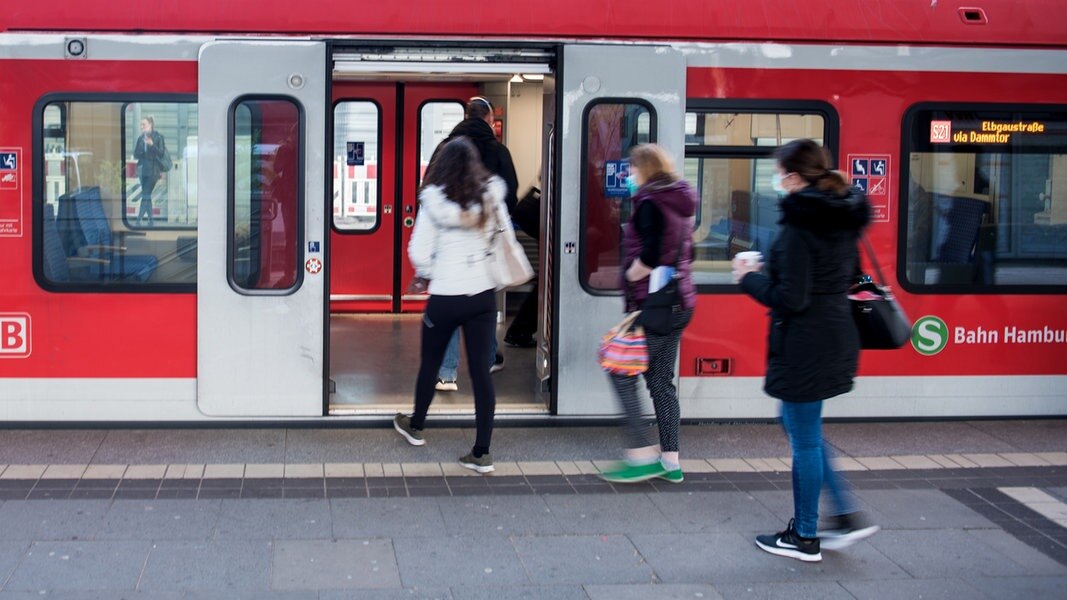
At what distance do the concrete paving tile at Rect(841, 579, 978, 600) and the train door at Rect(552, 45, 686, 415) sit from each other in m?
2.56

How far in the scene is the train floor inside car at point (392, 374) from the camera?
7762mm

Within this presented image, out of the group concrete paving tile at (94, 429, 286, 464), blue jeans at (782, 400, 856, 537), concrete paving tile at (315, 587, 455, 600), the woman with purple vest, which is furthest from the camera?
concrete paving tile at (94, 429, 286, 464)

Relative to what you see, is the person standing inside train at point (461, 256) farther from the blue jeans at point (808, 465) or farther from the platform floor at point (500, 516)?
the blue jeans at point (808, 465)

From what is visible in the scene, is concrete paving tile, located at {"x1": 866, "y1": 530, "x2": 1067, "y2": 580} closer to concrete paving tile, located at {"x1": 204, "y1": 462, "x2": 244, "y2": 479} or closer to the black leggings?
the black leggings

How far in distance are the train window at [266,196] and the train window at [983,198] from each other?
11.8 ft

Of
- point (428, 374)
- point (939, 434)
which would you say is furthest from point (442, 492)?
point (939, 434)

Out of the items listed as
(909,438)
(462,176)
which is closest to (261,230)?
(462,176)

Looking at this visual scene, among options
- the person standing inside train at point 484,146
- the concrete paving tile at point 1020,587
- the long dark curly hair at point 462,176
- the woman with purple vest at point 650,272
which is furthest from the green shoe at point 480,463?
the concrete paving tile at point 1020,587

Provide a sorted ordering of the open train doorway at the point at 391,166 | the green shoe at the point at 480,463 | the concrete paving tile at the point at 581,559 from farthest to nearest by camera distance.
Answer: the open train doorway at the point at 391,166
the green shoe at the point at 480,463
the concrete paving tile at the point at 581,559

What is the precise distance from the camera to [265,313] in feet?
23.8

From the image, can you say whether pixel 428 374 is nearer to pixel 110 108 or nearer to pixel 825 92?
pixel 110 108

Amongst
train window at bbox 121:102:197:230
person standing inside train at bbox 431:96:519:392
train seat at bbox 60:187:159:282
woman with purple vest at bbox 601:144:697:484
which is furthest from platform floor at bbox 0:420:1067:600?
train window at bbox 121:102:197:230

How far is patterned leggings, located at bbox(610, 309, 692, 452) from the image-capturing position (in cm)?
639

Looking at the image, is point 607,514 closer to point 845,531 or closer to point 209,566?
point 845,531
